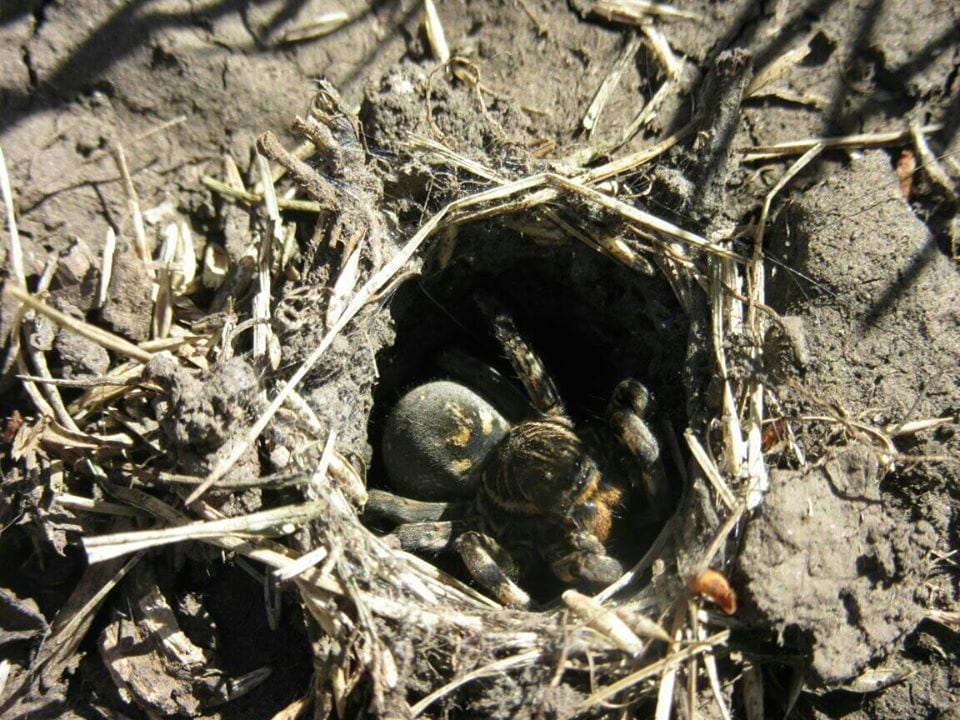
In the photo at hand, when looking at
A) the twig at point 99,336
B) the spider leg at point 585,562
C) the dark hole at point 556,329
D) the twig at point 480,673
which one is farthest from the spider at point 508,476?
the twig at point 99,336

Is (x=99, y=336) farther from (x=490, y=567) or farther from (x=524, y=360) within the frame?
(x=524, y=360)

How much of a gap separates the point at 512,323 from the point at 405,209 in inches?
31.7

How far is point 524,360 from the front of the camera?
366 centimetres

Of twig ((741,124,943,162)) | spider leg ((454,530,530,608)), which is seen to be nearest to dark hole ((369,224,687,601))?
spider leg ((454,530,530,608))

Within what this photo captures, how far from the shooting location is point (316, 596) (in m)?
2.52

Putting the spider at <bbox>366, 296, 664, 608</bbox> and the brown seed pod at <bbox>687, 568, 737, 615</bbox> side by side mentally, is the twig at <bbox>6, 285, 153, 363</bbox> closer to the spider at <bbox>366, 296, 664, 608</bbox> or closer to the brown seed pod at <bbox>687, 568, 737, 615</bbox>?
the spider at <bbox>366, 296, 664, 608</bbox>

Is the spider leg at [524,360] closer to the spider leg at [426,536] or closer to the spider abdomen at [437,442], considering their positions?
the spider abdomen at [437,442]

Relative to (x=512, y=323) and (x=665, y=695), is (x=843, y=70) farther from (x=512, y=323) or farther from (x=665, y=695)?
(x=665, y=695)

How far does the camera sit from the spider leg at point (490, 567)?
3.05 meters

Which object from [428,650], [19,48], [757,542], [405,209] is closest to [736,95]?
[405,209]

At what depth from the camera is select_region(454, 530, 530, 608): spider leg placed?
3.05 meters

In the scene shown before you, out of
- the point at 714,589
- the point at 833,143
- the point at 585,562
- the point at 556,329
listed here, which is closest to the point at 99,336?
the point at 585,562

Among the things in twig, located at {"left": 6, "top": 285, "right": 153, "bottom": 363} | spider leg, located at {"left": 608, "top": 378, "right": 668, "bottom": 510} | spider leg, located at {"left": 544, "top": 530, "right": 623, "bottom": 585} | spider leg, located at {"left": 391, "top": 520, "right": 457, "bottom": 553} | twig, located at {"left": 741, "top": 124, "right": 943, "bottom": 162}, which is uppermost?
twig, located at {"left": 741, "top": 124, "right": 943, "bottom": 162}

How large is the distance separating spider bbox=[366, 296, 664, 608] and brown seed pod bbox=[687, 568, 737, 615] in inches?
23.0
